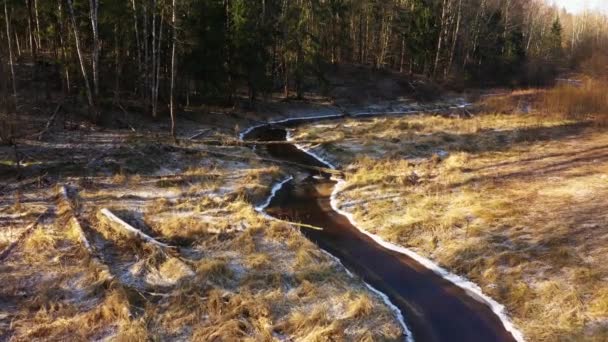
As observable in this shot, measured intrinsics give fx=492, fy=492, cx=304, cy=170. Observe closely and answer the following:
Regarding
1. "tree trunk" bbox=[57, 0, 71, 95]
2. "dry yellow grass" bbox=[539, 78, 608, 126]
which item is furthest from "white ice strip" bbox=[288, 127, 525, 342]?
"dry yellow grass" bbox=[539, 78, 608, 126]

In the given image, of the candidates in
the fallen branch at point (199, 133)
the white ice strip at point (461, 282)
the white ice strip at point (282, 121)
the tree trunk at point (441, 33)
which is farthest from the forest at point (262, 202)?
the tree trunk at point (441, 33)

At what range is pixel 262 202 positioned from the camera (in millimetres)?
17203

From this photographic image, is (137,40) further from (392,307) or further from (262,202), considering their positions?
(392,307)

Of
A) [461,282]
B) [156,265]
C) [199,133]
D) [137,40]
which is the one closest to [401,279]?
[461,282]

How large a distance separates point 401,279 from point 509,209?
5169 millimetres

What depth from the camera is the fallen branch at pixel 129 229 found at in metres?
12.4

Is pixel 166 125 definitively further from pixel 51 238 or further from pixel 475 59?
pixel 475 59

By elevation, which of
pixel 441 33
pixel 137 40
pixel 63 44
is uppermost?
pixel 441 33

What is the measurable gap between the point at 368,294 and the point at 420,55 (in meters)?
47.1

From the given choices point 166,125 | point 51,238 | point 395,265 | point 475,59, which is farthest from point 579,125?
point 475,59

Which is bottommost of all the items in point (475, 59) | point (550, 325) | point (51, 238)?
point (550, 325)

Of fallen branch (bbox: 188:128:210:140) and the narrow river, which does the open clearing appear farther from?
fallen branch (bbox: 188:128:210:140)

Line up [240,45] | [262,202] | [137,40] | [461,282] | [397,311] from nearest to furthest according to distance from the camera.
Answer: [397,311]
[461,282]
[262,202]
[137,40]
[240,45]

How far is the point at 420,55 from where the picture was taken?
5394cm
